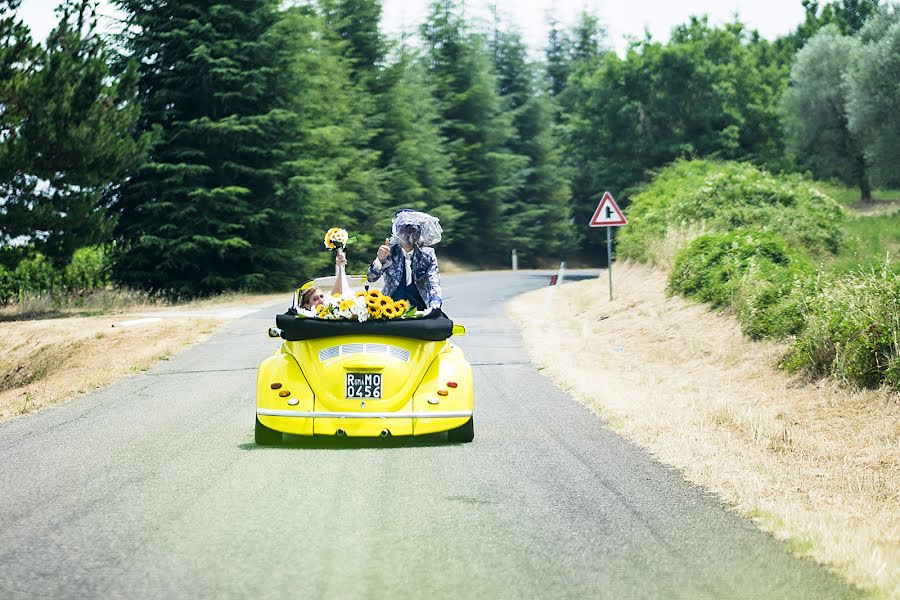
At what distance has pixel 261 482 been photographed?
25.2 ft

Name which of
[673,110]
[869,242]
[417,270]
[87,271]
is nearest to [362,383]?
[417,270]

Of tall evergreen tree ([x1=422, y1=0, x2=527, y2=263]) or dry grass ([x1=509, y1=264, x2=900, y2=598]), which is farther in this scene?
tall evergreen tree ([x1=422, y1=0, x2=527, y2=263])

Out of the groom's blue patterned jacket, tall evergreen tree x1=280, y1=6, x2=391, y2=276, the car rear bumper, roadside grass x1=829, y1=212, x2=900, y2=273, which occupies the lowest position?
the car rear bumper

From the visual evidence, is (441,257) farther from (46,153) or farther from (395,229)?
(395,229)

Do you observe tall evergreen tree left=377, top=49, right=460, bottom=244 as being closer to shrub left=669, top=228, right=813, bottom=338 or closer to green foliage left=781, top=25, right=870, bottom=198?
green foliage left=781, top=25, right=870, bottom=198

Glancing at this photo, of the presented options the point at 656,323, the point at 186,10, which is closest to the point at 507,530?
the point at 656,323

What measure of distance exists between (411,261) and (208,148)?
93.3ft

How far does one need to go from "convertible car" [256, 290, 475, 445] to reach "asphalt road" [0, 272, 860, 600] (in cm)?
27

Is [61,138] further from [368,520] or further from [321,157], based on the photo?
[368,520]

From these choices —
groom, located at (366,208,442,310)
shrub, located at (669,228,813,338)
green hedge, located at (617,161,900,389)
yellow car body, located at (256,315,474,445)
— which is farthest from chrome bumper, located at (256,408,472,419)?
shrub, located at (669,228,813,338)

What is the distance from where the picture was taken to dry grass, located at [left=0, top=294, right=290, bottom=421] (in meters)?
17.0

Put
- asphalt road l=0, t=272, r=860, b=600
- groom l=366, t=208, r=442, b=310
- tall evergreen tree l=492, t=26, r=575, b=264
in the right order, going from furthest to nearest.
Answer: tall evergreen tree l=492, t=26, r=575, b=264 → groom l=366, t=208, r=442, b=310 → asphalt road l=0, t=272, r=860, b=600

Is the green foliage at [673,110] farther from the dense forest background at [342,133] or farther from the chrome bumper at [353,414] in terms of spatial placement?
the chrome bumper at [353,414]

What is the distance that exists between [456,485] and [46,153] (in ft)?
73.9
